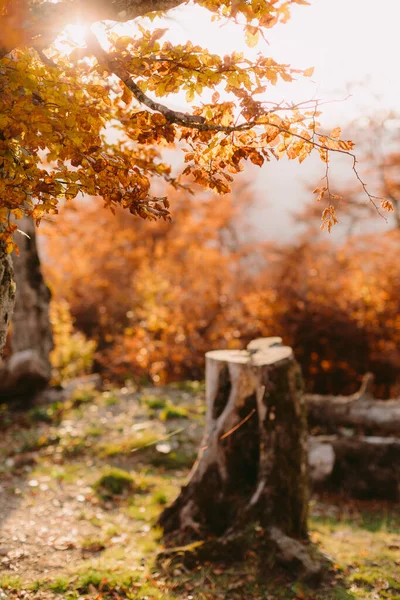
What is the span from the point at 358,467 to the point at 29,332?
6.05m

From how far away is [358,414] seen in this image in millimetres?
7828

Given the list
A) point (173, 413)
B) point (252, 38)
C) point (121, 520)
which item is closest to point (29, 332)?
point (173, 413)

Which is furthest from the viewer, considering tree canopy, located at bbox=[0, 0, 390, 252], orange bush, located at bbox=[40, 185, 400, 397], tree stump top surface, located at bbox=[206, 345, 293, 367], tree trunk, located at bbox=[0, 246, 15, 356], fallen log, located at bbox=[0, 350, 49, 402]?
orange bush, located at bbox=[40, 185, 400, 397]

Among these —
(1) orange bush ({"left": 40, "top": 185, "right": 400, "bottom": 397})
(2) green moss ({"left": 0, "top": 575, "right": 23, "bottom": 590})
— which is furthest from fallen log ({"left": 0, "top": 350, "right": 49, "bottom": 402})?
(2) green moss ({"left": 0, "top": 575, "right": 23, "bottom": 590})

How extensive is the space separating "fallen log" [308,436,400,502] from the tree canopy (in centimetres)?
475

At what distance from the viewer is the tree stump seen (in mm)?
4605

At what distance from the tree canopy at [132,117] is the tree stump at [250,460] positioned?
2149 mm

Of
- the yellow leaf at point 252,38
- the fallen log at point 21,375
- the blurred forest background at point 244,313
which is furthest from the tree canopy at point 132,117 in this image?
the fallen log at point 21,375

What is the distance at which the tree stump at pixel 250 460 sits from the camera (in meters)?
4.61

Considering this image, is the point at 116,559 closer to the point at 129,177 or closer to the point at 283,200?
the point at 129,177

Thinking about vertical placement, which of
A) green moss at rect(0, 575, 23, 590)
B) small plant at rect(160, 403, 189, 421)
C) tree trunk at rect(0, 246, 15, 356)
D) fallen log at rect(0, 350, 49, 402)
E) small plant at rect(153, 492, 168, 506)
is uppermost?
tree trunk at rect(0, 246, 15, 356)

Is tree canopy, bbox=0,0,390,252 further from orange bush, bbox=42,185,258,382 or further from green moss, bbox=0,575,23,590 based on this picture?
orange bush, bbox=42,185,258,382

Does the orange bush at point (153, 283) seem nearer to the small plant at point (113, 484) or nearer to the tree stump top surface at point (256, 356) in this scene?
the small plant at point (113, 484)

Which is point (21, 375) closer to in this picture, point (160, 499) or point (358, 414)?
point (160, 499)
